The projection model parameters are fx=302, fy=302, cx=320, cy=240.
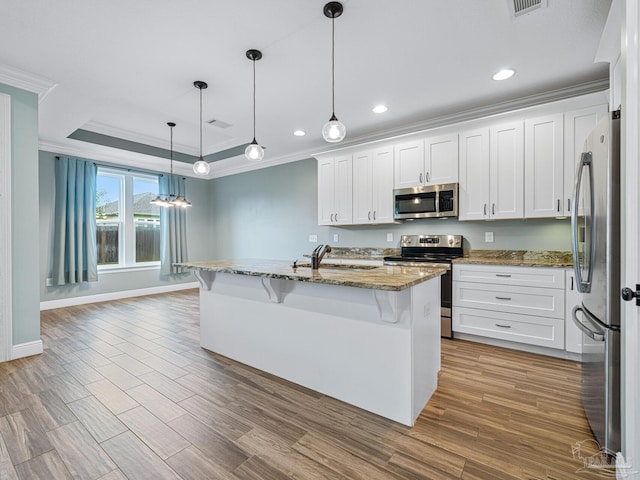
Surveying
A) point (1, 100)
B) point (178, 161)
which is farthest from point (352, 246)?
point (1, 100)

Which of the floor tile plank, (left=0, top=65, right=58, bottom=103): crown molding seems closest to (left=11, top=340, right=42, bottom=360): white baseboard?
the floor tile plank

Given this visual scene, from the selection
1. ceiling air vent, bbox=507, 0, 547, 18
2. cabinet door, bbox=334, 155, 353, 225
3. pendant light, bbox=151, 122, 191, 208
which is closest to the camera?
ceiling air vent, bbox=507, 0, 547, 18

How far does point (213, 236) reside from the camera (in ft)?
24.0

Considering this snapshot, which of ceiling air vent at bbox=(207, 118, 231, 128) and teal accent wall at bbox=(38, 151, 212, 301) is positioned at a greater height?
ceiling air vent at bbox=(207, 118, 231, 128)

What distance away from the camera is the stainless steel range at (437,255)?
350cm

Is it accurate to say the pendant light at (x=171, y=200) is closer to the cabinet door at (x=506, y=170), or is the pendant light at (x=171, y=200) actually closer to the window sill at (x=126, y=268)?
the window sill at (x=126, y=268)

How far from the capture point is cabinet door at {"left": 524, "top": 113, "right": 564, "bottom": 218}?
3.06m

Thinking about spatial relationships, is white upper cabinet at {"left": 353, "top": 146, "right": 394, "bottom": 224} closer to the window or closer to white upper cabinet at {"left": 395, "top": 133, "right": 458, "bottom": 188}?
white upper cabinet at {"left": 395, "top": 133, "right": 458, "bottom": 188}

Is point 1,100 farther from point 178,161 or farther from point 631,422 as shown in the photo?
point 631,422

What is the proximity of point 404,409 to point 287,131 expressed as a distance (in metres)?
3.84

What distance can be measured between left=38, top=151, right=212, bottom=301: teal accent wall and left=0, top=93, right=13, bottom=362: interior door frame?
0.53m

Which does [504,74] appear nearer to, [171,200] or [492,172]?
[492,172]

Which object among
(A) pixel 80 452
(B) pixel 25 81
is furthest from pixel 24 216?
(A) pixel 80 452

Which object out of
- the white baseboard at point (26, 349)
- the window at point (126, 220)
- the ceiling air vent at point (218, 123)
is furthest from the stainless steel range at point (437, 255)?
the window at point (126, 220)
